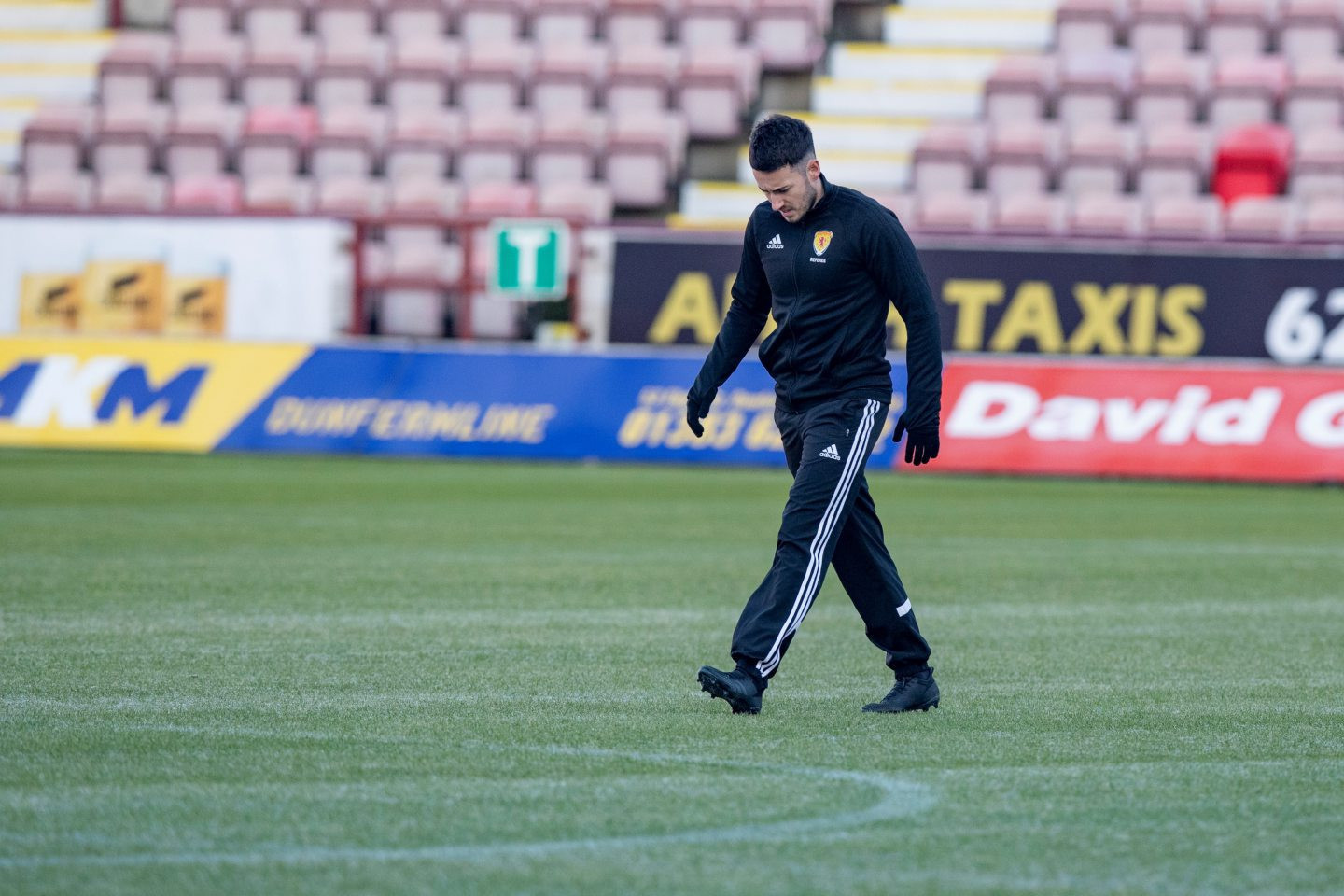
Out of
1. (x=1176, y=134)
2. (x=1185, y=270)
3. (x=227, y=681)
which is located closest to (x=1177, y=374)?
(x=1185, y=270)

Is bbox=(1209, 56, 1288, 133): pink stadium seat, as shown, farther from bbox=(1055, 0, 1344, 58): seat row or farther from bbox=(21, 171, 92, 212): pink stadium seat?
bbox=(21, 171, 92, 212): pink stadium seat

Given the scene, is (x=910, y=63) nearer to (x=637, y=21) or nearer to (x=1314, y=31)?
(x=637, y=21)

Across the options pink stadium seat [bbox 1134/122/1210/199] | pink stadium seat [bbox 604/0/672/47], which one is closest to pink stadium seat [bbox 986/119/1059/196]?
pink stadium seat [bbox 1134/122/1210/199]

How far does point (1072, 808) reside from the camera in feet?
17.4

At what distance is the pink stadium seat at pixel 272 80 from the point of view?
26.0 metres

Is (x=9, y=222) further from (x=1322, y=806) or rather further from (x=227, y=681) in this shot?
(x=1322, y=806)

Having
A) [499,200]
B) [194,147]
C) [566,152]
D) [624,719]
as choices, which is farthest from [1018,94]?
[624,719]

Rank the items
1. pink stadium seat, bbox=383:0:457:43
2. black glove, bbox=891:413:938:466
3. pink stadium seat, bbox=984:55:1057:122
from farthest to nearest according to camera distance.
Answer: pink stadium seat, bbox=383:0:457:43, pink stadium seat, bbox=984:55:1057:122, black glove, bbox=891:413:938:466

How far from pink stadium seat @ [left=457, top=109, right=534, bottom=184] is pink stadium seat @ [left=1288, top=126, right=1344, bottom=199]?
29.3 feet

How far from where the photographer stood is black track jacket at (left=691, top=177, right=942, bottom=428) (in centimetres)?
686

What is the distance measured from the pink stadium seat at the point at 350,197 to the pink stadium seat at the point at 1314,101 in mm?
10779

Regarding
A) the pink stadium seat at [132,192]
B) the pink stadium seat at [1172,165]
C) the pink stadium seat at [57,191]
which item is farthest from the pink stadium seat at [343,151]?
the pink stadium seat at [1172,165]

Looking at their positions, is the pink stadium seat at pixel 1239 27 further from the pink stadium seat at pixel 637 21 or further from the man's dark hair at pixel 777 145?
the man's dark hair at pixel 777 145

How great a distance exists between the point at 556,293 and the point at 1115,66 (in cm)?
857
